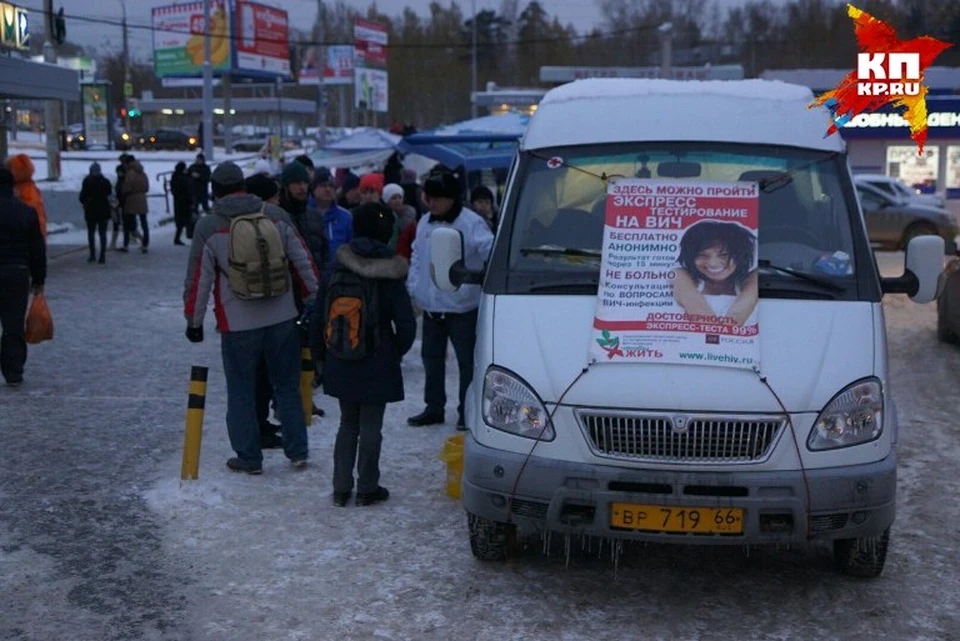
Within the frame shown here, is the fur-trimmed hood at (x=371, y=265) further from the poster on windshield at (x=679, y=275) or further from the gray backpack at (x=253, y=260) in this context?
the poster on windshield at (x=679, y=275)

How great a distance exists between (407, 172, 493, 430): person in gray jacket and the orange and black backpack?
1791 mm

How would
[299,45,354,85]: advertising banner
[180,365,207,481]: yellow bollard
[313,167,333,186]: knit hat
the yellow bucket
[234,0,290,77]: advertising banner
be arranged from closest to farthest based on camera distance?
the yellow bucket → [180,365,207,481]: yellow bollard → [313,167,333,186]: knit hat → [234,0,290,77]: advertising banner → [299,45,354,85]: advertising banner

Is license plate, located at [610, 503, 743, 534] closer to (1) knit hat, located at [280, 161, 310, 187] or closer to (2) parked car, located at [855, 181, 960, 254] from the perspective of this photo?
(1) knit hat, located at [280, 161, 310, 187]

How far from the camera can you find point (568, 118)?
21.5 feet

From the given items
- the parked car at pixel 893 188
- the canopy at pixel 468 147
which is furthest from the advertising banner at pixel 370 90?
the canopy at pixel 468 147

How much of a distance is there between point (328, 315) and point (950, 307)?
8.40 m

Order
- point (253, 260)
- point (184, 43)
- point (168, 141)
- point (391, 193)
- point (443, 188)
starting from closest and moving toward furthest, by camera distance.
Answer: point (253, 260) → point (443, 188) → point (391, 193) → point (168, 141) → point (184, 43)

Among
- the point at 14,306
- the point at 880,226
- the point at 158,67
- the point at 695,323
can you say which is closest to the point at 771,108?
the point at 695,323

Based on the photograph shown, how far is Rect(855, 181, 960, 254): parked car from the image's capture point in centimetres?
2403

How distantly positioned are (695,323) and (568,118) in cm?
164

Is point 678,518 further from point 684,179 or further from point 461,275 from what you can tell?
point 461,275

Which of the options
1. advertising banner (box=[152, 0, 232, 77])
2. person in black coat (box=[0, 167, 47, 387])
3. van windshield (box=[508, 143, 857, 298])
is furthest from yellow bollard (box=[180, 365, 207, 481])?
advertising banner (box=[152, 0, 232, 77])

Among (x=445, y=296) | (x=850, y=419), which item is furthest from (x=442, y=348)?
(x=850, y=419)

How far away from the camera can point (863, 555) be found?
5.70 meters
